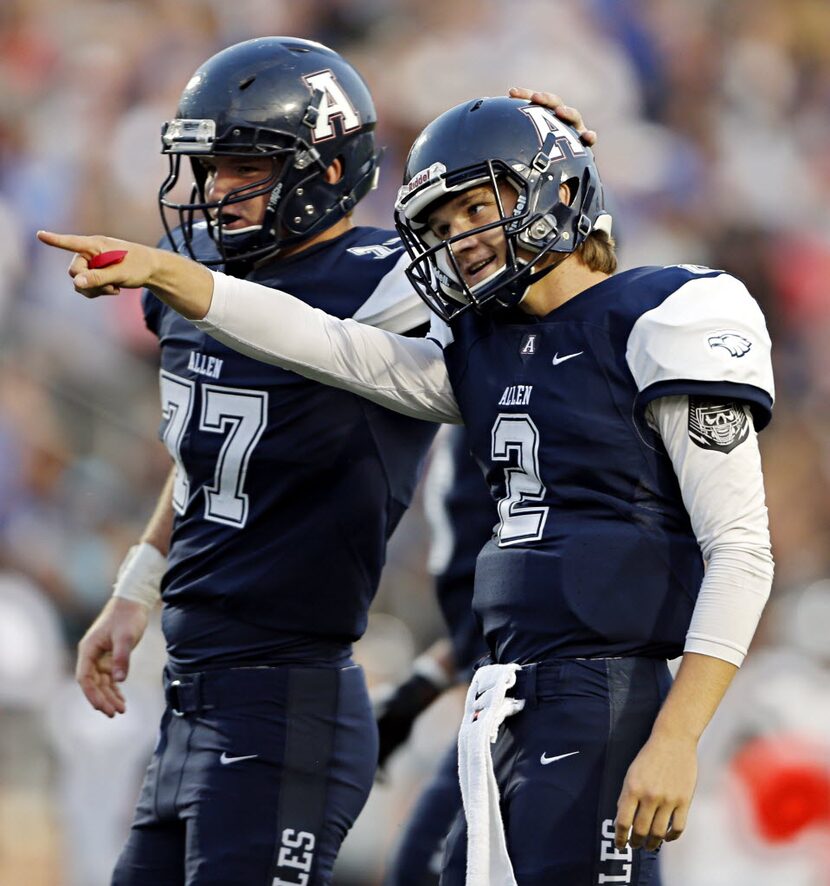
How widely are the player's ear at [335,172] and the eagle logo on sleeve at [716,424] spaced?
42.6 inches

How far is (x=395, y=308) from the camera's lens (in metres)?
3.10

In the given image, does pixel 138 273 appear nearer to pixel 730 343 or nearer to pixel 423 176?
pixel 423 176

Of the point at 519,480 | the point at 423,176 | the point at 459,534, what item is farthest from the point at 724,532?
the point at 459,534

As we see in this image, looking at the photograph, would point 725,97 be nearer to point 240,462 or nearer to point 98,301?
point 98,301

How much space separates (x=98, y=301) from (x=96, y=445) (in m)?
0.76

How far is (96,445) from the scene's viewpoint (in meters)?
6.61

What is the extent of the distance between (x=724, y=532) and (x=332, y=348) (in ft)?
2.68

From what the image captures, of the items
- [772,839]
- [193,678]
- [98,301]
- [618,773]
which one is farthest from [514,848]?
[98,301]

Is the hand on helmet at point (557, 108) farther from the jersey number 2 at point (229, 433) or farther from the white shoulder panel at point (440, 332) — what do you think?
the jersey number 2 at point (229, 433)

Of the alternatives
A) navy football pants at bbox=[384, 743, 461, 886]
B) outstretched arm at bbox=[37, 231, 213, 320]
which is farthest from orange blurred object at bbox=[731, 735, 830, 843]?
outstretched arm at bbox=[37, 231, 213, 320]

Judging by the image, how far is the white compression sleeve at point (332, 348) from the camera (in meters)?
2.69

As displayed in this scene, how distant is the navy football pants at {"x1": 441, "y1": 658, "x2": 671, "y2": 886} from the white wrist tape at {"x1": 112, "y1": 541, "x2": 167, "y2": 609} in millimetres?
1166

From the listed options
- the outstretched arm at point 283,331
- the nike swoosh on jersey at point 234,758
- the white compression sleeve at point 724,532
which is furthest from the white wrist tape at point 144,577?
the white compression sleeve at point 724,532

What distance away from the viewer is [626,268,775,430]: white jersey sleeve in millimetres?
2426
